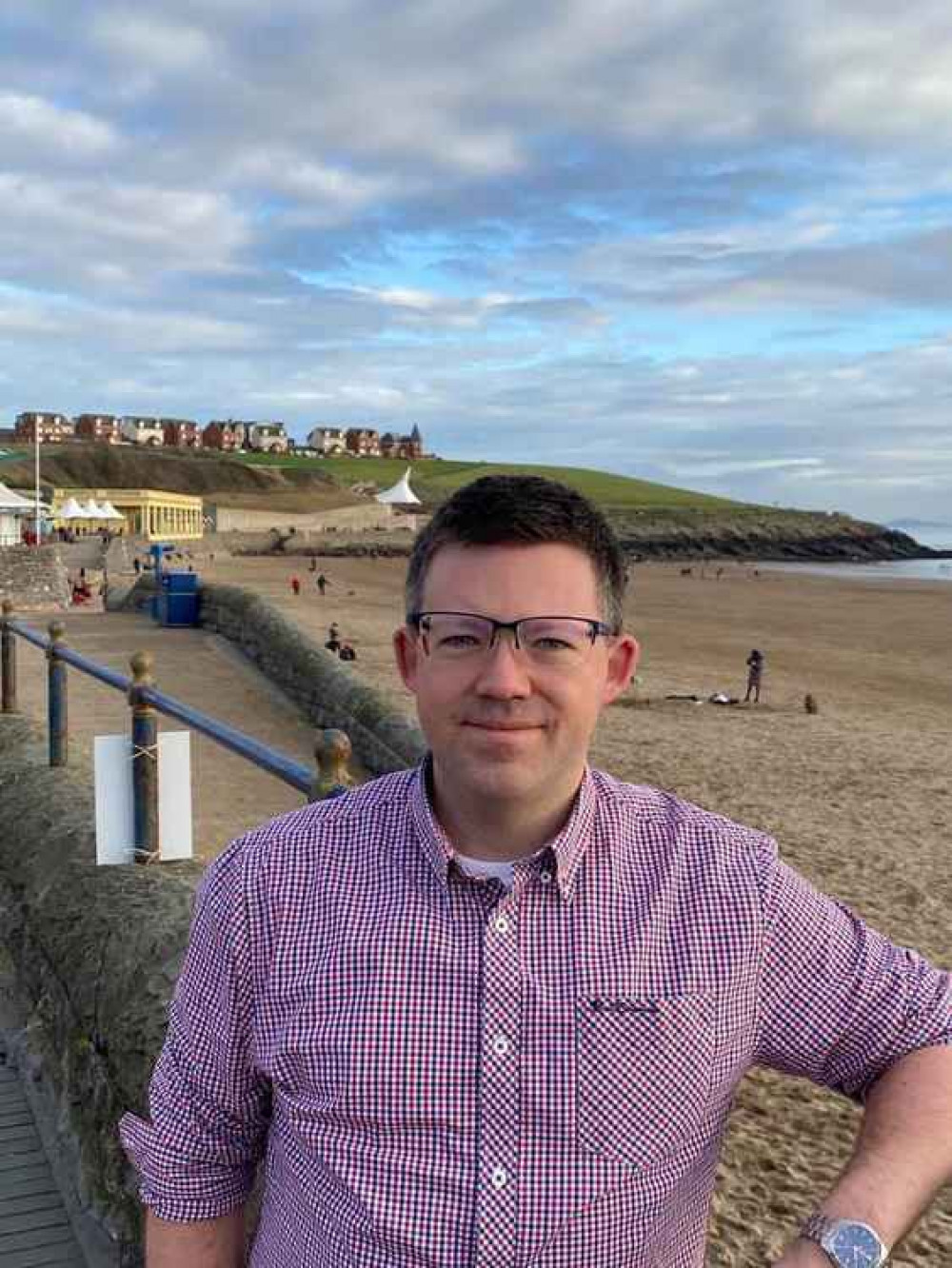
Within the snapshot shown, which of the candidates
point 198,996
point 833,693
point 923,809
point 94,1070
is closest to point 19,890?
point 94,1070

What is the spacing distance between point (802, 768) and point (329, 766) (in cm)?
864

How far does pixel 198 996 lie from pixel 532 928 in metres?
0.49

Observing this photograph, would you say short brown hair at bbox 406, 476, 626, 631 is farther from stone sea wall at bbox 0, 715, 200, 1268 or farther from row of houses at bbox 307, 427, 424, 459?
row of houses at bbox 307, 427, 424, 459

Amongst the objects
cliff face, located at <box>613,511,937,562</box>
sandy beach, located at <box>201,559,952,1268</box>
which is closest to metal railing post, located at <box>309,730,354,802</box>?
sandy beach, located at <box>201,559,952,1268</box>

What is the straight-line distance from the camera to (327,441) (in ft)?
645

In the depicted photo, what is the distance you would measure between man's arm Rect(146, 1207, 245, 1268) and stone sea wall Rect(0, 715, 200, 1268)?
1.68 metres

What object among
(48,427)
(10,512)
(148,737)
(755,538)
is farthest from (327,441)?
(148,737)

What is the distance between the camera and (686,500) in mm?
151500

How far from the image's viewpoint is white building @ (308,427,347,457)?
196375mm

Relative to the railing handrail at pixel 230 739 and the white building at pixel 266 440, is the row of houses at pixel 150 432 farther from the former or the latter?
the railing handrail at pixel 230 739

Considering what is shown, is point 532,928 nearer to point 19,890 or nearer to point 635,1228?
point 635,1228

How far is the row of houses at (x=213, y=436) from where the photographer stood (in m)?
162

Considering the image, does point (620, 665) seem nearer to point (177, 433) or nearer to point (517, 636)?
point (517, 636)

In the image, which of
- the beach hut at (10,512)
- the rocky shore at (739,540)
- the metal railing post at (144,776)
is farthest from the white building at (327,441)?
the metal railing post at (144,776)
